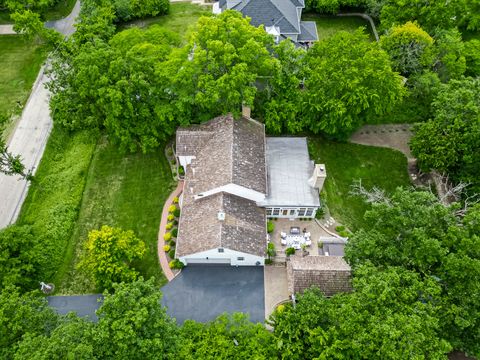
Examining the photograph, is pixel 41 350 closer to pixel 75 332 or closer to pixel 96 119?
pixel 75 332

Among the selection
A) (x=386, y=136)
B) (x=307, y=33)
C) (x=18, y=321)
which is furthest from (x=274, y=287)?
(x=307, y=33)

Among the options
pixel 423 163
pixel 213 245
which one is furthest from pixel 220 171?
pixel 423 163

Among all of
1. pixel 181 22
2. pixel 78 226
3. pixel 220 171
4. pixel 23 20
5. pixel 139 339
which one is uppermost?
pixel 23 20

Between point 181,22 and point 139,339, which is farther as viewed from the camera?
point 181,22

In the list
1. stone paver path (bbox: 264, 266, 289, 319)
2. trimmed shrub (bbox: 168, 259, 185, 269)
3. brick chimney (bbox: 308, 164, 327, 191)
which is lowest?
stone paver path (bbox: 264, 266, 289, 319)

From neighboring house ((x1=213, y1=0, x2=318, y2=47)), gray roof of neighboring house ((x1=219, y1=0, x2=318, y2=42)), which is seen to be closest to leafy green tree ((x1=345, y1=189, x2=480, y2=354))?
neighboring house ((x1=213, y1=0, x2=318, y2=47))

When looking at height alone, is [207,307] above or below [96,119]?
below

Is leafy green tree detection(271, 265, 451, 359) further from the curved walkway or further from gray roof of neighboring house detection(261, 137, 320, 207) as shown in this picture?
the curved walkway

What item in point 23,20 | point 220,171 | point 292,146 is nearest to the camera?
point 220,171

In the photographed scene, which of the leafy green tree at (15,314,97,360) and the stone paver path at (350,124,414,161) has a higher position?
the leafy green tree at (15,314,97,360)
